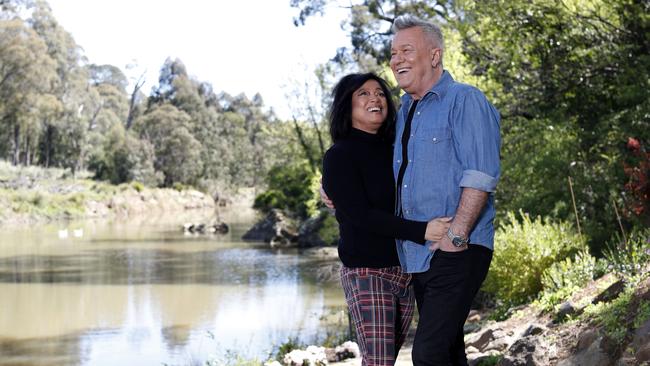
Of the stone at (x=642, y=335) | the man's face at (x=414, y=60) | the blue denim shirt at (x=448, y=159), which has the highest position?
the man's face at (x=414, y=60)

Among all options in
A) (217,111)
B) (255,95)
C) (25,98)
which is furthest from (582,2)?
(255,95)

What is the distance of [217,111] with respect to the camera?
68750 millimetres

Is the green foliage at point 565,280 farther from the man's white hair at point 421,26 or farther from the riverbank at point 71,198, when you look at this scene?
the riverbank at point 71,198

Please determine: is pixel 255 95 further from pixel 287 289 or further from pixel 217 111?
pixel 287 289

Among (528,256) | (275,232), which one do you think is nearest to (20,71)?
(275,232)

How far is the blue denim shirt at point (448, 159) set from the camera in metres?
2.50

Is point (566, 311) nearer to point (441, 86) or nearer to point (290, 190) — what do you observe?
point (441, 86)

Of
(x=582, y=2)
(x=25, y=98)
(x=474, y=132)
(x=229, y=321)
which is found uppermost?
(x=25, y=98)

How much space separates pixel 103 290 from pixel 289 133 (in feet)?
41.6

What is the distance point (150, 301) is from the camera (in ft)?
Answer: 50.0

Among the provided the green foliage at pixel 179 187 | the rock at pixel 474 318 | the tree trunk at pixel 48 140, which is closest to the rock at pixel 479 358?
the rock at pixel 474 318

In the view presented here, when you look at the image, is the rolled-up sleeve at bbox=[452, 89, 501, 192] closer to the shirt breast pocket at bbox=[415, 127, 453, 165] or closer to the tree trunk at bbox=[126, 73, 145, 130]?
the shirt breast pocket at bbox=[415, 127, 453, 165]

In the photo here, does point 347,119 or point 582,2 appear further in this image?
point 582,2

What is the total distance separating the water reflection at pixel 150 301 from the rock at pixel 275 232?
153 cm
